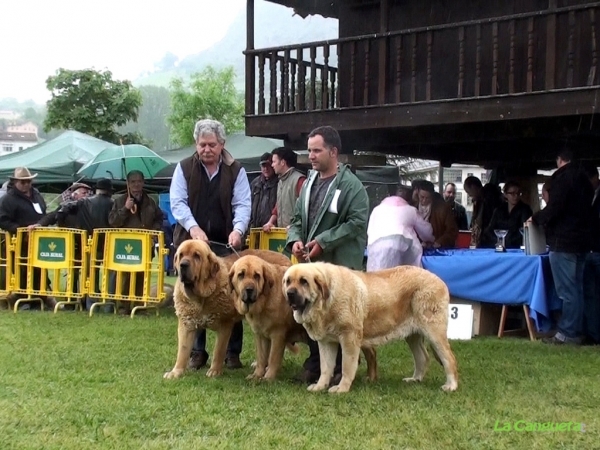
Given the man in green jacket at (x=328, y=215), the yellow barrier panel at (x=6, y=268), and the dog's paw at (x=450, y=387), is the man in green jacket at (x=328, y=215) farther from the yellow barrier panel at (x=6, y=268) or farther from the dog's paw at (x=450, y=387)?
the yellow barrier panel at (x=6, y=268)

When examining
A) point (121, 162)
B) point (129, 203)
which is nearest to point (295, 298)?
point (129, 203)

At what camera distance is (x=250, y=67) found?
12.5 m

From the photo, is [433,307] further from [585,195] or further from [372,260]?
[585,195]

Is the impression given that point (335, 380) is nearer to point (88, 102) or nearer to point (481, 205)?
point (481, 205)

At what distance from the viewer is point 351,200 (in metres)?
6.09

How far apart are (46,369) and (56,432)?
208 cm

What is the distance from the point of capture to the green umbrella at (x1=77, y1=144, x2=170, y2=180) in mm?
13445

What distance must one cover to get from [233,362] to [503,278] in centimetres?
357

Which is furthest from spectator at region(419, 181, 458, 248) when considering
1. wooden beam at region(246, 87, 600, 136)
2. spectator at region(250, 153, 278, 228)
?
spectator at region(250, 153, 278, 228)

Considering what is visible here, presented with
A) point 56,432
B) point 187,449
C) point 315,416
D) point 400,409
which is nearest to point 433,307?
point 400,409

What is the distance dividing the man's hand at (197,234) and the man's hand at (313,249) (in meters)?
0.90

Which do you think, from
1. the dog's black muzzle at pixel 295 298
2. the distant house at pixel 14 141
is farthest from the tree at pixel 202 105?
the distant house at pixel 14 141

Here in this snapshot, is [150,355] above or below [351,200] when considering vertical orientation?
below

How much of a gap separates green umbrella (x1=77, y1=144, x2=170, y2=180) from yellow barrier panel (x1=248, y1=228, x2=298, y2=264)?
3892 mm
